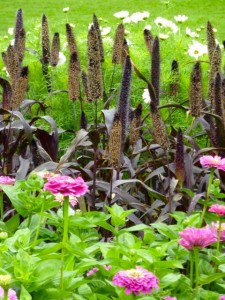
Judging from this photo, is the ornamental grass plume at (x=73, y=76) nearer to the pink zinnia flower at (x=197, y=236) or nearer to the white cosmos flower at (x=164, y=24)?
the pink zinnia flower at (x=197, y=236)

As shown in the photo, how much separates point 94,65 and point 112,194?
17.0 inches

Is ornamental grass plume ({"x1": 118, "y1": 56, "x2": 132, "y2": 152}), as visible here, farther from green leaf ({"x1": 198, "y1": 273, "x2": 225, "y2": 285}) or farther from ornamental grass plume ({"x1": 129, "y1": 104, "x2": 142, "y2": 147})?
green leaf ({"x1": 198, "y1": 273, "x2": 225, "y2": 285})

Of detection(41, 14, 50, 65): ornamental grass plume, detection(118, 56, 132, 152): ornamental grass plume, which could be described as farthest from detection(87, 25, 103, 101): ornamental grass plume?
detection(41, 14, 50, 65): ornamental grass plume

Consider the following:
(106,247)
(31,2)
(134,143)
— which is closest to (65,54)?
(134,143)

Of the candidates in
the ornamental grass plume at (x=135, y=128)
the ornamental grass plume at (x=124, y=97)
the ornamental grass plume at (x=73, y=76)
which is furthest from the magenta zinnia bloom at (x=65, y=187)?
the ornamental grass plume at (x=73, y=76)

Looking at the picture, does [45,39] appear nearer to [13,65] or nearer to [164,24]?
[13,65]

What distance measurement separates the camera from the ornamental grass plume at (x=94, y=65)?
247cm

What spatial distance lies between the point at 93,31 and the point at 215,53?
1.57 feet

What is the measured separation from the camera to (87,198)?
250cm

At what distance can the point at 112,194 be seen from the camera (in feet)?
8.32

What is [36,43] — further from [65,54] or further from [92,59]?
[92,59]

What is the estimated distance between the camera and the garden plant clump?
1608mm

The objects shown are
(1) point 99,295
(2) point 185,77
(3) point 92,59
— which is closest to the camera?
(1) point 99,295

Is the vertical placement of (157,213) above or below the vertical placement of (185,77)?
below
